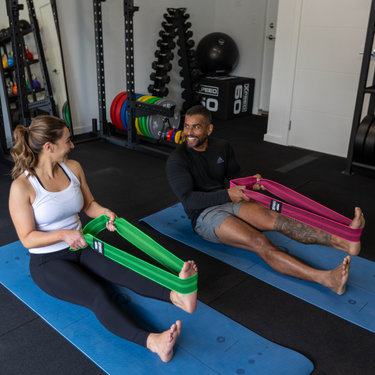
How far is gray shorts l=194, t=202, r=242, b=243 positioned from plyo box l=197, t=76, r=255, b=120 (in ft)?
12.8

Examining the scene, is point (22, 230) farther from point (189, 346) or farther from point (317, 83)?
point (317, 83)

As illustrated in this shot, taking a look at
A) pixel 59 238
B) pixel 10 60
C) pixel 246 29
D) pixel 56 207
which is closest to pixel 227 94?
pixel 246 29

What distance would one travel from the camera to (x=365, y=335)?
1.83 m

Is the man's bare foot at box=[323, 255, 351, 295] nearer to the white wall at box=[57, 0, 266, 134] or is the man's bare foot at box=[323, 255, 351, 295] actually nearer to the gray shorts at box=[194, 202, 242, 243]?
the gray shorts at box=[194, 202, 242, 243]

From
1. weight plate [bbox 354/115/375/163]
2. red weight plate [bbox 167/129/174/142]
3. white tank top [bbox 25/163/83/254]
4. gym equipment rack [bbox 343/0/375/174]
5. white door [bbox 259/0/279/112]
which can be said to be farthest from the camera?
white door [bbox 259/0/279/112]

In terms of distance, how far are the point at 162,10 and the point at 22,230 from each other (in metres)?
4.95

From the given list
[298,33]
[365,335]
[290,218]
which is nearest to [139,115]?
[298,33]

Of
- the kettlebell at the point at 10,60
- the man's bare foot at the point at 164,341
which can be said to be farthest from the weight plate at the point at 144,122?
the man's bare foot at the point at 164,341

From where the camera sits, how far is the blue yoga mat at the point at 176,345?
1.61 meters

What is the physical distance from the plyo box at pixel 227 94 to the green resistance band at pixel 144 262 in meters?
4.49

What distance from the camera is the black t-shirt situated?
7.57 ft

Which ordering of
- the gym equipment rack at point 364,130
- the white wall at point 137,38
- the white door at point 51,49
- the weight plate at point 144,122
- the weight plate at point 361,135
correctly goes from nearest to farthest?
the gym equipment rack at point 364,130 < the weight plate at point 361,135 < the white door at point 51,49 < the weight plate at point 144,122 < the white wall at point 137,38

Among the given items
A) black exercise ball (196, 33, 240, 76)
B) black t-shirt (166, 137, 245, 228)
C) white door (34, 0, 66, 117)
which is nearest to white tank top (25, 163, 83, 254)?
black t-shirt (166, 137, 245, 228)

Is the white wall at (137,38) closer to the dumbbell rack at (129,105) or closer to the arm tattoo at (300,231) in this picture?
the dumbbell rack at (129,105)
